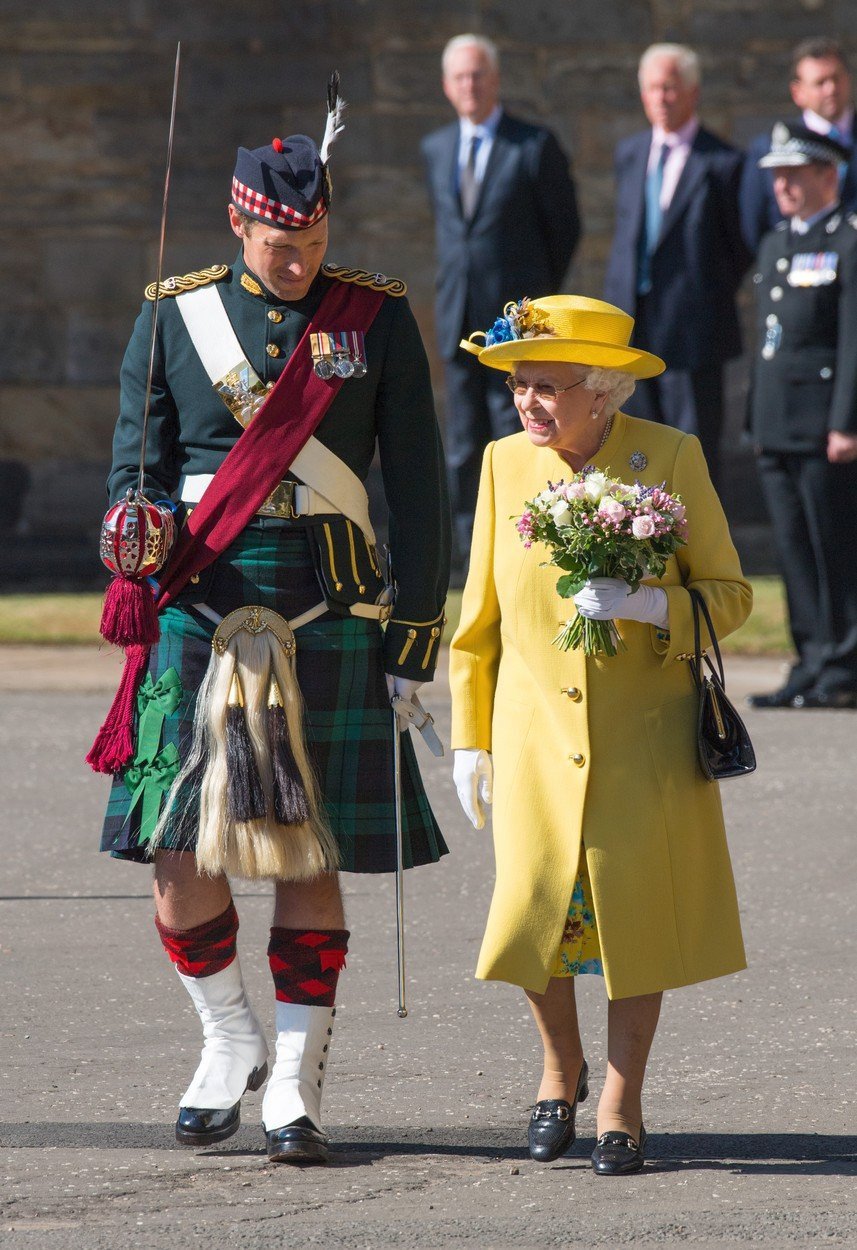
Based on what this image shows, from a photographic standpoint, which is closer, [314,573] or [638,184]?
[314,573]

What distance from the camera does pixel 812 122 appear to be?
1032 cm

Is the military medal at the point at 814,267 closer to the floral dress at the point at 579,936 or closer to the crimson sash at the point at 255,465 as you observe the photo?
the crimson sash at the point at 255,465

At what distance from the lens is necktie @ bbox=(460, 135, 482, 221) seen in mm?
10844

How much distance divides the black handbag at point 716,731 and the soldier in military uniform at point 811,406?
5.04 m

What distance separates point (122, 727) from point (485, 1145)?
3.60ft

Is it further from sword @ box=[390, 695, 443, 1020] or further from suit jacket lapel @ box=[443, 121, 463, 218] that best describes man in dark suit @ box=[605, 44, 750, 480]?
sword @ box=[390, 695, 443, 1020]

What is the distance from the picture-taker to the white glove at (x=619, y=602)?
13.9 feet

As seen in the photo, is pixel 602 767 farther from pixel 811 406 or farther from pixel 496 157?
pixel 496 157

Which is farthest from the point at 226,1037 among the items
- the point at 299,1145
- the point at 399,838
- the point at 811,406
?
the point at 811,406

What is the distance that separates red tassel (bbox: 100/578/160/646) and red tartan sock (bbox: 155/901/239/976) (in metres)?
0.58

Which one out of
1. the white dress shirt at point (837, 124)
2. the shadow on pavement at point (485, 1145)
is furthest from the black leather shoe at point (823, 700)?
the shadow on pavement at point (485, 1145)

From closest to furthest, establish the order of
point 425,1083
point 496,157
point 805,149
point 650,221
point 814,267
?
1. point 425,1083
2. point 805,149
3. point 814,267
4. point 650,221
5. point 496,157

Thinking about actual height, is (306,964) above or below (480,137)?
below

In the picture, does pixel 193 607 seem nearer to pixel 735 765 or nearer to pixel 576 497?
pixel 576 497
